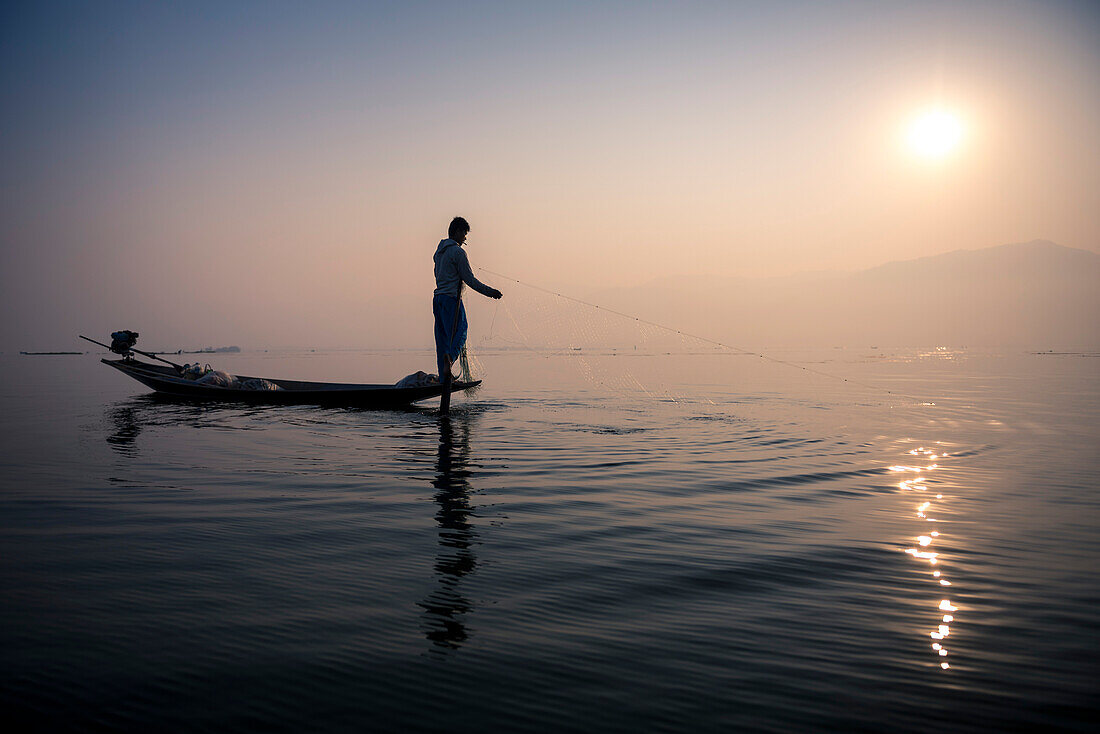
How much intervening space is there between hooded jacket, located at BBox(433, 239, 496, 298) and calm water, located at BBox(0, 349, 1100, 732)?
650cm

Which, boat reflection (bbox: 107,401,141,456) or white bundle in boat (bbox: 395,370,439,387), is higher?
white bundle in boat (bbox: 395,370,439,387)

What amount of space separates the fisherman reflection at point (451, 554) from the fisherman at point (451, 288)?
6.35 metres

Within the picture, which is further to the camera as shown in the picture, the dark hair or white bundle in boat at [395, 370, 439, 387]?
white bundle in boat at [395, 370, 439, 387]

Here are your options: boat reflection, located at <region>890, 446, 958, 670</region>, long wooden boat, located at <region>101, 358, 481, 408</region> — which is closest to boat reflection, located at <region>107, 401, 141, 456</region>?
long wooden boat, located at <region>101, 358, 481, 408</region>

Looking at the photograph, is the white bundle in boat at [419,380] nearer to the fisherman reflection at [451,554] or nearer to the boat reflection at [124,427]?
the boat reflection at [124,427]

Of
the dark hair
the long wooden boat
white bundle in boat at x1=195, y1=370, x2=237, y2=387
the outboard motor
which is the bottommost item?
the long wooden boat

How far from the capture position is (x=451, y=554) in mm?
5297

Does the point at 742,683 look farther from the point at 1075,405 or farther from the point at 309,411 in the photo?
the point at 1075,405

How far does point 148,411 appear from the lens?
1866 cm

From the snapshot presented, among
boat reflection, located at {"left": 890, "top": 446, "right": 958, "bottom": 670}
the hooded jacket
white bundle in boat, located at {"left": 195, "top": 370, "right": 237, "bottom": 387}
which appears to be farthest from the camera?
white bundle in boat, located at {"left": 195, "top": 370, "right": 237, "bottom": 387}

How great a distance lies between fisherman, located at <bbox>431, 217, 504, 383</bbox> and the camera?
53.5 feet

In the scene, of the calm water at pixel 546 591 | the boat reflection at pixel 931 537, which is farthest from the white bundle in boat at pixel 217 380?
the boat reflection at pixel 931 537

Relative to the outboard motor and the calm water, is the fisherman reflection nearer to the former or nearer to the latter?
the calm water

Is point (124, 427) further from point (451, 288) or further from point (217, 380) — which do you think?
point (451, 288)
